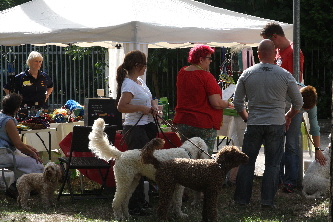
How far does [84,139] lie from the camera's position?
680 cm

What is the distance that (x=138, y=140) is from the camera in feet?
19.5

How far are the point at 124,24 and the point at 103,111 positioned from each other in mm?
1155

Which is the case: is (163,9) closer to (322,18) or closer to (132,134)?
(132,134)

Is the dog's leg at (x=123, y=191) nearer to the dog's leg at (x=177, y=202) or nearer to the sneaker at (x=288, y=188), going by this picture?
the dog's leg at (x=177, y=202)

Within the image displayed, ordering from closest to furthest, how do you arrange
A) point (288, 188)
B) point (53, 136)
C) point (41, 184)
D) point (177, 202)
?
point (177, 202) < point (41, 184) < point (288, 188) < point (53, 136)

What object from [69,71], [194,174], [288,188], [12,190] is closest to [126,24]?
[12,190]

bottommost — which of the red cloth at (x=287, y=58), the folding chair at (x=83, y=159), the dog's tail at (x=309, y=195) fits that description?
the dog's tail at (x=309, y=195)

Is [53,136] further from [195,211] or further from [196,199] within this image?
[195,211]

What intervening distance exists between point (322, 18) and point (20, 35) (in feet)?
28.8

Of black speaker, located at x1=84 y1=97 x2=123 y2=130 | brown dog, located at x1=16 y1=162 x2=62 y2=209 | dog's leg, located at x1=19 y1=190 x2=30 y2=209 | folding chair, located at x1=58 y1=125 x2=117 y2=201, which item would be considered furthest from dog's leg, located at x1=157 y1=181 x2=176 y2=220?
black speaker, located at x1=84 y1=97 x2=123 y2=130

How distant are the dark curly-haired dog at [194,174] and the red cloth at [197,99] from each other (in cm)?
88

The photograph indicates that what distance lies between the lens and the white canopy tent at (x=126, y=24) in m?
7.82

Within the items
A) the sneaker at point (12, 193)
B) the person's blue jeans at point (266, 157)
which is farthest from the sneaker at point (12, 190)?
the person's blue jeans at point (266, 157)

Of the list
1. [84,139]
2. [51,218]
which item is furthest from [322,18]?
[51,218]
